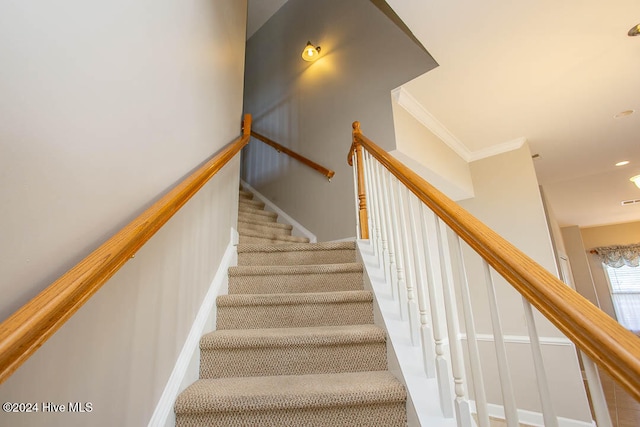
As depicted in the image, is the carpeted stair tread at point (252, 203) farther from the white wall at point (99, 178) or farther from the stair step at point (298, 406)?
the stair step at point (298, 406)

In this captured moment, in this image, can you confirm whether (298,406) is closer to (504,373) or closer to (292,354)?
(292,354)

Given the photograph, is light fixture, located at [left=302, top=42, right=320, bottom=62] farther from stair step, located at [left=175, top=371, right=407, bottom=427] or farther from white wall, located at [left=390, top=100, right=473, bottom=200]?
stair step, located at [left=175, top=371, right=407, bottom=427]

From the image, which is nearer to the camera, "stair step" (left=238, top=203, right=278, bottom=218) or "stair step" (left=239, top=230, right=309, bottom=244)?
"stair step" (left=239, top=230, right=309, bottom=244)

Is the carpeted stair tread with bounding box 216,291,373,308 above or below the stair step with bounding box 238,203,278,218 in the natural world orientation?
below

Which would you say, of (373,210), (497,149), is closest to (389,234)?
(373,210)

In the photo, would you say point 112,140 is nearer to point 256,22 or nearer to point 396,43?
point 396,43

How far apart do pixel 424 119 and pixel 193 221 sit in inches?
88.2

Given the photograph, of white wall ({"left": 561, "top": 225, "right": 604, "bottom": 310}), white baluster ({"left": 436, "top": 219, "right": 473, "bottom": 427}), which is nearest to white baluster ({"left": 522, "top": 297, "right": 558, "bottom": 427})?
white baluster ({"left": 436, "top": 219, "right": 473, "bottom": 427})

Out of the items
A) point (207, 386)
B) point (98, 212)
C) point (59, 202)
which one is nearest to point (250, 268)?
point (207, 386)

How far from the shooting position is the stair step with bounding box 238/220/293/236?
9.04 ft

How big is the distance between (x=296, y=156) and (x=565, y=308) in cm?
309

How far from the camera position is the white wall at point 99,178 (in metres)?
0.53

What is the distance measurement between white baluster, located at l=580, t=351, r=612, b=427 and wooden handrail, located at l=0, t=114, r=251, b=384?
0.85m

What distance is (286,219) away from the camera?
11.5 feet
